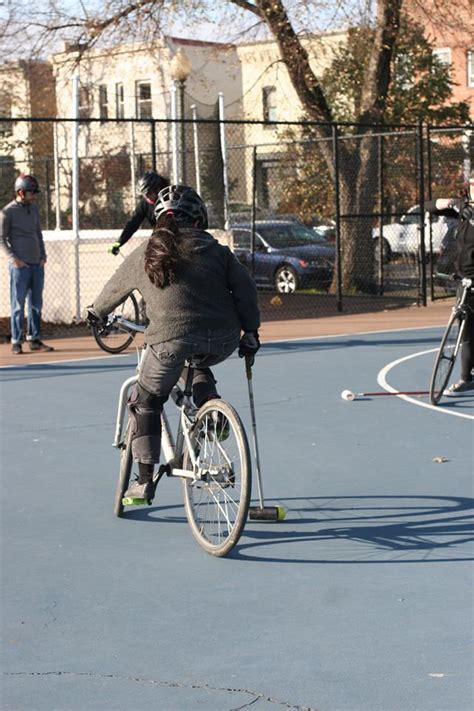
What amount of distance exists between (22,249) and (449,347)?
6272mm

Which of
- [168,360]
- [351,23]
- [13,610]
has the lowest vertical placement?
[13,610]

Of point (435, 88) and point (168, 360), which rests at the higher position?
point (435, 88)

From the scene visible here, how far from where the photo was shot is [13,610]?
575cm

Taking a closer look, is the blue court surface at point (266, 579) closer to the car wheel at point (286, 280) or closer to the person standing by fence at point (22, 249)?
the person standing by fence at point (22, 249)

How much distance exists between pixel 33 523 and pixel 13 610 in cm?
169

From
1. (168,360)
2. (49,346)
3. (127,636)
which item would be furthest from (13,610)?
(49,346)

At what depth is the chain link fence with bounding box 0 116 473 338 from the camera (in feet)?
64.2

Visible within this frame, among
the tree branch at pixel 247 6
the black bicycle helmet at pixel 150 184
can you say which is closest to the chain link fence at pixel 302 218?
the tree branch at pixel 247 6

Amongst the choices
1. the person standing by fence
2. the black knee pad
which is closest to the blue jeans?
the person standing by fence

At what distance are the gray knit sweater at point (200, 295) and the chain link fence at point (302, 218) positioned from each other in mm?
11579

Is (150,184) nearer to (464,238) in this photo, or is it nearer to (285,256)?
(464,238)

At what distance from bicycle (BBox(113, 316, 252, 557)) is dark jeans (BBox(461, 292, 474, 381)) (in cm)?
491

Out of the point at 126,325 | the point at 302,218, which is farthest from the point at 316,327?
the point at 126,325

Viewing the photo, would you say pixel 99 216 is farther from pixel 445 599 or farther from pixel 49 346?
pixel 445 599
